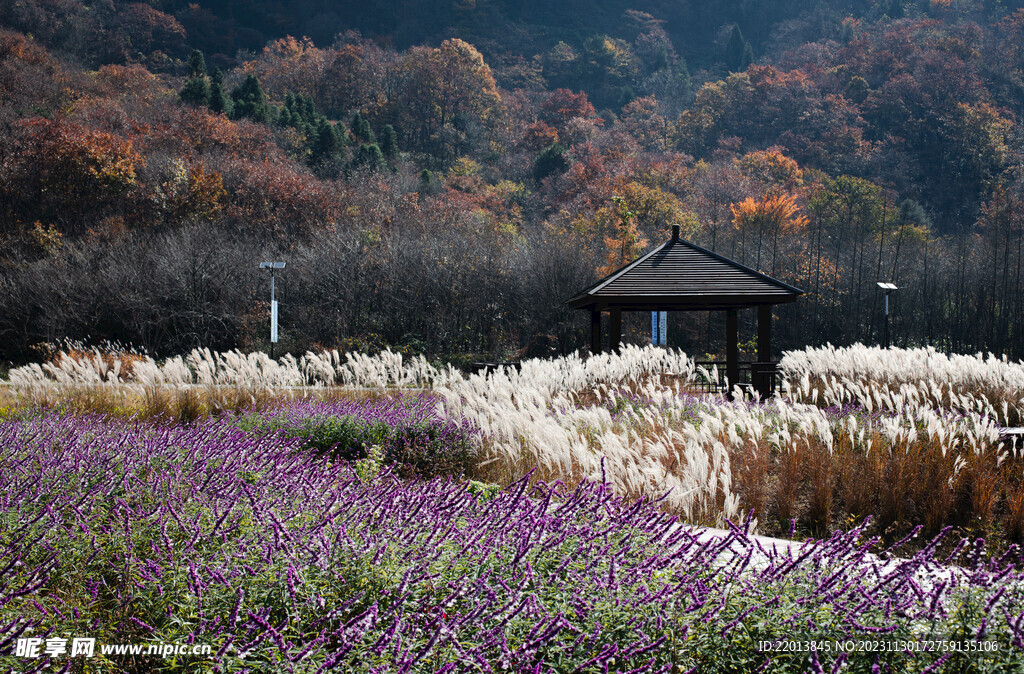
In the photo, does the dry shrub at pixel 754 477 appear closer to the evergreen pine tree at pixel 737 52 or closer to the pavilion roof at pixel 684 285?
the pavilion roof at pixel 684 285

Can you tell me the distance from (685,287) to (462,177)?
31.9m

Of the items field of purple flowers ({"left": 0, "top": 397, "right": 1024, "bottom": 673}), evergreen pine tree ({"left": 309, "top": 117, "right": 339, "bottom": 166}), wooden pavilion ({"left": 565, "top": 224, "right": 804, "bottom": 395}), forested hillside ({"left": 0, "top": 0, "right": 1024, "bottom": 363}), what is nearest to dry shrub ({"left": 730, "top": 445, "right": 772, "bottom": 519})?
field of purple flowers ({"left": 0, "top": 397, "right": 1024, "bottom": 673})

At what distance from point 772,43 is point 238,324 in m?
74.0

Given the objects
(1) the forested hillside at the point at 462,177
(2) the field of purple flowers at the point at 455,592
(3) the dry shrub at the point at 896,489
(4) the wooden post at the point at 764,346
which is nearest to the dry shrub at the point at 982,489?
(3) the dry shrub at the point at 896,489

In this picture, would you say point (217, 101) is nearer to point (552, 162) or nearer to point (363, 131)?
point (363, 131)

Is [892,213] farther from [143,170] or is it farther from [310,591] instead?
[310,591]

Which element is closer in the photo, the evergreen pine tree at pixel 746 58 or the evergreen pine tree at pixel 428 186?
the evergreen pine tree at pixel 428 186

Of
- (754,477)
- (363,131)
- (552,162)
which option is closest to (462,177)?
(552,162)

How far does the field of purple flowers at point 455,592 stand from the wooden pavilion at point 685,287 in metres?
8.19

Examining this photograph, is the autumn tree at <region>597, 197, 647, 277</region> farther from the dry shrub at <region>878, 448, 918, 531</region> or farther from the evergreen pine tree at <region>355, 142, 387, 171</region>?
the dry shrub at <region>878, 448, 918, 531</region>

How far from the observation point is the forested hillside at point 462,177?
2083cm

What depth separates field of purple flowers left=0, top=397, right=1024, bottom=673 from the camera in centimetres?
177

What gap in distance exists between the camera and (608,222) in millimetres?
28141

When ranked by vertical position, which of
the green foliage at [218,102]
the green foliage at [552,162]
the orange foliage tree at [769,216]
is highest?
the green foliage at [218,102]
